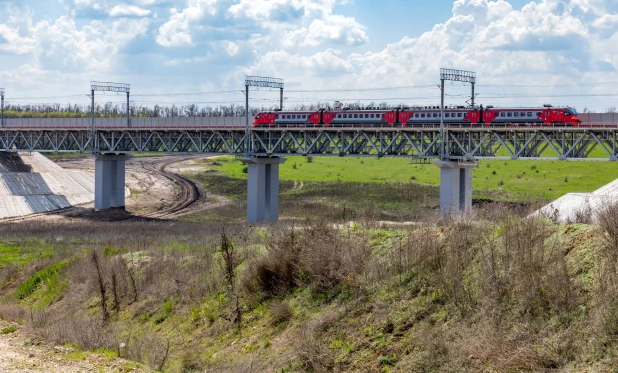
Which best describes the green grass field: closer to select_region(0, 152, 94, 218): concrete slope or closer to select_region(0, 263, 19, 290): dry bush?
select_region(0, 152, 94, 218): concrete slope

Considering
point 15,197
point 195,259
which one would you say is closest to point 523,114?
point 195,259

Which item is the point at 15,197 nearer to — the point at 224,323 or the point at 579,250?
the point at 224,323

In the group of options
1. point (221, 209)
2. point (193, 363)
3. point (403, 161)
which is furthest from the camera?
point (403, 161)

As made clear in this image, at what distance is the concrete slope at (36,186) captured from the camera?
9350 cm

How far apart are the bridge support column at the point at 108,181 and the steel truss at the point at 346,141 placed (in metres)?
1.59

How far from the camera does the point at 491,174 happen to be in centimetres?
11019

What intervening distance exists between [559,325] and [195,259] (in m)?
20.8

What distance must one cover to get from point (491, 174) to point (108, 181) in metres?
53.6

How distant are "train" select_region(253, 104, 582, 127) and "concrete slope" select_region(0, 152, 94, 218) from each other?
31488mm

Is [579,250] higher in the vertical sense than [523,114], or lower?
lower

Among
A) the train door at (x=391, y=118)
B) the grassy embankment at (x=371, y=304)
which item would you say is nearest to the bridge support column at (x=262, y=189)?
the train door at (x=391, y=118)

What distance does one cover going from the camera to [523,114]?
65.8 m

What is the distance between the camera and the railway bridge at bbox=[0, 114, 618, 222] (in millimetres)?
62281

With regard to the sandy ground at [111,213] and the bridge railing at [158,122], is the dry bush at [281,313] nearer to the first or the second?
the sandy ground at [111,213]
